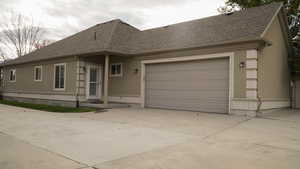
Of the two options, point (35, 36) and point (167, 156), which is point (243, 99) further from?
point (35, 36)

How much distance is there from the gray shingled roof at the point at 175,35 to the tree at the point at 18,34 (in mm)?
16177

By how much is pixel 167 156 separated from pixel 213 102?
627 cm

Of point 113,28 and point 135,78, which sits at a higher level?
point 113,28

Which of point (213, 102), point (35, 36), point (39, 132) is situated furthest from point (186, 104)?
point (35, 36)

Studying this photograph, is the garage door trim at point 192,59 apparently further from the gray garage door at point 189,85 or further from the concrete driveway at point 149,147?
the concrete driveway at point 149,147

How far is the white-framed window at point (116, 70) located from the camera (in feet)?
41.1

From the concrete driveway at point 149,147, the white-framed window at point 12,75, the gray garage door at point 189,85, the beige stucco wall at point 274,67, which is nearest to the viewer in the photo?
the concrete driveway at point 149,147

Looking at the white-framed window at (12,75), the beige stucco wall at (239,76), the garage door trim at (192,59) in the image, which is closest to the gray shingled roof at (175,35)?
the garage door trim at (192,59)

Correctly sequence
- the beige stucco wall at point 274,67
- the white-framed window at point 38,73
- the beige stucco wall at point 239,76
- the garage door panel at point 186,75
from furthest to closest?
the white-framed window at point 38,73 → the garage door panel at point 186,75 → the beige stucco wall at point 274,67 → the beige stucco wall at point 239,76

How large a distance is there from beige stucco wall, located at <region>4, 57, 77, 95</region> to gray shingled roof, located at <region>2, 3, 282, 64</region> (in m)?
0.55

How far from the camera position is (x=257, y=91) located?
27.0 ft

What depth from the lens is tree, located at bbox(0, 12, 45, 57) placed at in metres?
27.4

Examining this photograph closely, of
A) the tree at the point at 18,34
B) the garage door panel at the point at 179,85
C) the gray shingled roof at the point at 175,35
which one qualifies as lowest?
the garage door panel at the point at 179,85

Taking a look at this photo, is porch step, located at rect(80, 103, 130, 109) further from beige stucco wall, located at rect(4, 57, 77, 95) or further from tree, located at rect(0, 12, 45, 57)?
tree, located at rect(0, 12, 45, 57)
